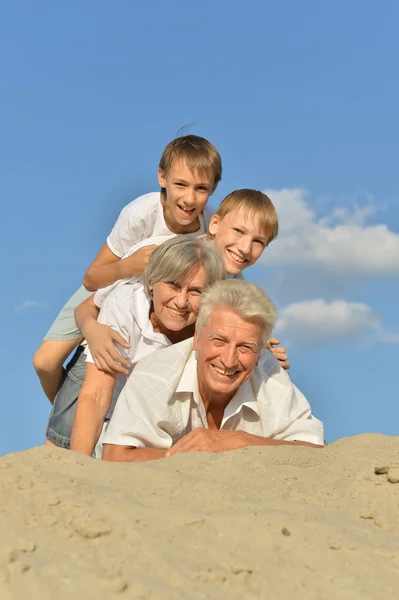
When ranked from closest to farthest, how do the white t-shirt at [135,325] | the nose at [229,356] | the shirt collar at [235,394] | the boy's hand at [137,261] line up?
the nose at [229,356]
the shirt collar at [235,394]
the white t-shirt at [135,325]
the boy's hand at [137,261]

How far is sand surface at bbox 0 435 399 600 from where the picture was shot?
Answer: 249 centimetres

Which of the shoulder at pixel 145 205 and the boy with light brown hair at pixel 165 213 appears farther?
the shoulder at pixel 145 205

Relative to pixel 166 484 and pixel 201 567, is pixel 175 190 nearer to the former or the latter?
pixel 166 484

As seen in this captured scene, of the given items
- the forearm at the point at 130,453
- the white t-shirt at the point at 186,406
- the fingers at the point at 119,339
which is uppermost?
the fingers at the point at 119,339

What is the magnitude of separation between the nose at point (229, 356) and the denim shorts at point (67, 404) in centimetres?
230

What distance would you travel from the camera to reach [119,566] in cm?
255

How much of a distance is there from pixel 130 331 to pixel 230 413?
89cm

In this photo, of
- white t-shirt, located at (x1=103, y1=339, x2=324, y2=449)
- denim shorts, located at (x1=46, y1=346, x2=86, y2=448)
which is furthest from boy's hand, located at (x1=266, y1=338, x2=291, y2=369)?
denim shorts, located at (x1=46, y1=346, x2=86, y2=448)

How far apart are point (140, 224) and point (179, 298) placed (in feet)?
4.37

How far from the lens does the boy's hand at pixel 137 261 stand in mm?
5711

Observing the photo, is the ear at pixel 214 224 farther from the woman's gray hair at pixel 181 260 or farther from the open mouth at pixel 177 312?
the open mouth at pixel 177 312

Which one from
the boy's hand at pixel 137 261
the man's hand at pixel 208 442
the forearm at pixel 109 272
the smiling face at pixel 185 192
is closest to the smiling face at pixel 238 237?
the smiling face at pixel 185 192

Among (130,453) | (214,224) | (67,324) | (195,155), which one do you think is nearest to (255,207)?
(214,224)

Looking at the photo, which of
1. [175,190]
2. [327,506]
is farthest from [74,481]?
[175,190]
